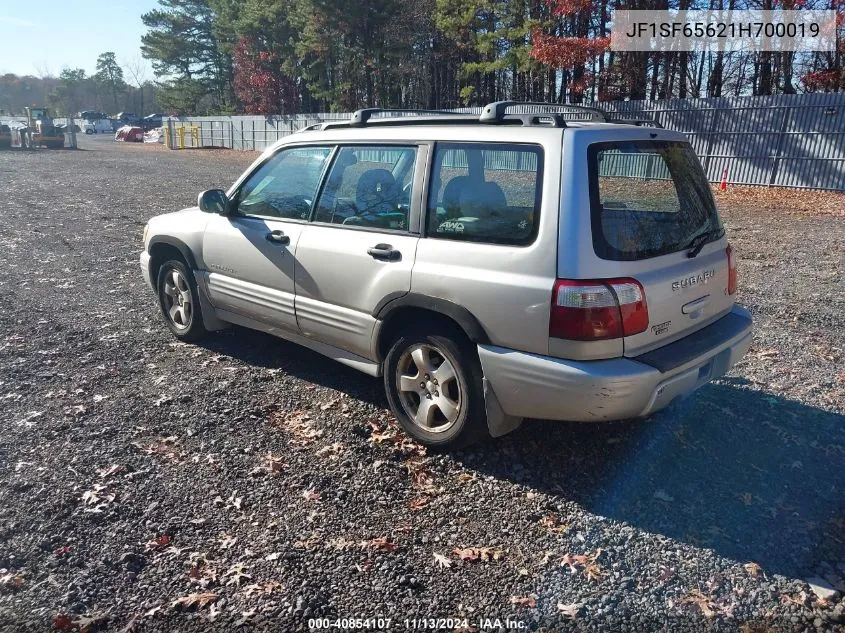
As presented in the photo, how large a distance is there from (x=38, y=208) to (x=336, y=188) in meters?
12.9

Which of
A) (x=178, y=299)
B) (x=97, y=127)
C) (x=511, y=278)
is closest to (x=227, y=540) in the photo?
(x=511, y=278)

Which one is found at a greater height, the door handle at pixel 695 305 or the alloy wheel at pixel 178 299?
the door handle at pixel 695 305

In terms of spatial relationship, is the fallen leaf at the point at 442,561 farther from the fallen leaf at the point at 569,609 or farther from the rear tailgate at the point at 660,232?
the rear tailgate at the point at 660,232

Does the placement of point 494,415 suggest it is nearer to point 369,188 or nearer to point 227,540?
point 227,540

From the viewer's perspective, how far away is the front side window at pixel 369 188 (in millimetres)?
4023

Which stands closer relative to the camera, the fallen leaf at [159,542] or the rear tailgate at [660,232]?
the fallen leaf at [159,542]

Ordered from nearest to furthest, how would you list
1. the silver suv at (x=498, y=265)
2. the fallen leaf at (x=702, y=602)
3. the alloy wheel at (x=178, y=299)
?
the fallen leaf at (x=702, y=602) → the silver suv at (x=498, y=265) → the alloy wheel at (x=178, y=299)

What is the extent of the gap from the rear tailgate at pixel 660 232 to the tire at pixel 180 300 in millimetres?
3618

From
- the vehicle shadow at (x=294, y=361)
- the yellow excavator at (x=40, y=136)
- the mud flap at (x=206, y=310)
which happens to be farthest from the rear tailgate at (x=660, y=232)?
the yellow excavator at (x=40, y=136)

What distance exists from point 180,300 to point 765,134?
18363 millimetres

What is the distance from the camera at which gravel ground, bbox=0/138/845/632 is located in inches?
109

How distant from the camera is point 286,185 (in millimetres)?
4824

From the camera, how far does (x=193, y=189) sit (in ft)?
61.6

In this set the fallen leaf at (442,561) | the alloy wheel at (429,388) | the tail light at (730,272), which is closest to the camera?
the fallen leaf at (442,561)
